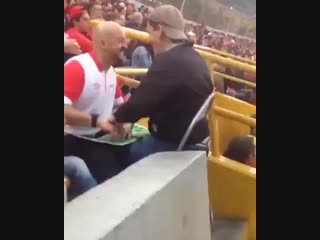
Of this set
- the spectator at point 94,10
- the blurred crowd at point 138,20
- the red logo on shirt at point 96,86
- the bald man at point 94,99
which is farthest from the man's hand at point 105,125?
the spectator at point 94,10

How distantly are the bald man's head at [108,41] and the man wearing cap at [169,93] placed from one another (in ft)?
0.73

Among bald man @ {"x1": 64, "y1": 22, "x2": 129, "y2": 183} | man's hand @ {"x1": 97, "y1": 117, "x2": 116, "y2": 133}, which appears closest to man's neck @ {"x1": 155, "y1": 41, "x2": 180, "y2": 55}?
bald man @ {"x1": 64, "y1": 22, "x2": 129, "y2": 183}

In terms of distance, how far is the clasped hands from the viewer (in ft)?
13.6

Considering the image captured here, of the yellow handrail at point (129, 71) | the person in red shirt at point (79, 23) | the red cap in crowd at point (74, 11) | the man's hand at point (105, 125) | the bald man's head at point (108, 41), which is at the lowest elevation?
the yellow handrail at point (129, 71)

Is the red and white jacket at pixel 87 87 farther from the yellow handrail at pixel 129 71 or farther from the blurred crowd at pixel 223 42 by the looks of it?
the blurred crowd at pixel 223 42

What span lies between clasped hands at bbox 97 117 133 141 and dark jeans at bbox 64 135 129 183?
0.22 feet

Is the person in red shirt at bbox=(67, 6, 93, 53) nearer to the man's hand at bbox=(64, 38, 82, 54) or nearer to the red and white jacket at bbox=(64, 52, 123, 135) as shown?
the man's hand at bbox=(64, 38, 82, 54)

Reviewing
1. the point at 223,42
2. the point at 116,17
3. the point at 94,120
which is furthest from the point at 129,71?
the point at 223,42

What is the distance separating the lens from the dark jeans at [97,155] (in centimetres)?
407
